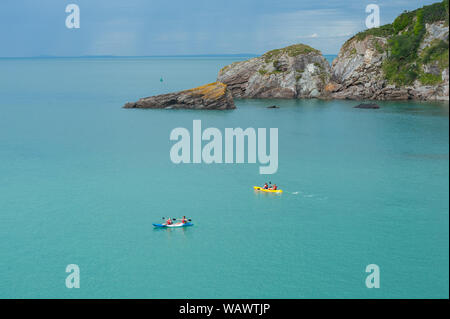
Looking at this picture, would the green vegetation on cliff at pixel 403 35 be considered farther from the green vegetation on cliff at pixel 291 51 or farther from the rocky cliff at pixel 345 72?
the green vegetation on cliff at pixel 291 51

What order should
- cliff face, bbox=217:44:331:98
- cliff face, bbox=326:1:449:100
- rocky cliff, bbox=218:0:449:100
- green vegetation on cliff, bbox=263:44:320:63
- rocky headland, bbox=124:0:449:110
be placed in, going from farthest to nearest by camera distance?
green vegetation on cliff, bbox=263:44:320:63 → cliff face, bbox=217:44:331:98 → rocky cliff, bbox=218:0:449:100 → cliff face, bbox=326:1:449:100 → rocky headland, bbox=124:0:449:110

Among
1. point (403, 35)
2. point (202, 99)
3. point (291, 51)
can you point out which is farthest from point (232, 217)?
point (291, 51)

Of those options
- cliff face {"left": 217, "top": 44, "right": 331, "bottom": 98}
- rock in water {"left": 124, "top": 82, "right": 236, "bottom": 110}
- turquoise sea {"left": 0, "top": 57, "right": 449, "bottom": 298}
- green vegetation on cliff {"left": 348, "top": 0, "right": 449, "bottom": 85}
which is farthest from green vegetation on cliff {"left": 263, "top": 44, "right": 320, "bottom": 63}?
turquoise sea {"left": 0, "top": 57, "right": 449, "bottom": 298}

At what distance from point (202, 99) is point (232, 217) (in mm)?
74757

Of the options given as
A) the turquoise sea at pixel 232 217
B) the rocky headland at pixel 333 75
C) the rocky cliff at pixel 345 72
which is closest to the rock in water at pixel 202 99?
the rocky headland at pixel 333 75

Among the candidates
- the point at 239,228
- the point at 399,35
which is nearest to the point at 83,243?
the point at 239,228

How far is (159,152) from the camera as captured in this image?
77438 millimetres

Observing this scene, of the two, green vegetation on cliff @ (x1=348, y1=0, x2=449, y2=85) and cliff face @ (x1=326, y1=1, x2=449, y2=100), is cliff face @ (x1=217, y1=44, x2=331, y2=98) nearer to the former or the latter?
cliff face @ (x1=326, y1=1, x2=449, y2=100)

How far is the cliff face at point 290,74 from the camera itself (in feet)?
454

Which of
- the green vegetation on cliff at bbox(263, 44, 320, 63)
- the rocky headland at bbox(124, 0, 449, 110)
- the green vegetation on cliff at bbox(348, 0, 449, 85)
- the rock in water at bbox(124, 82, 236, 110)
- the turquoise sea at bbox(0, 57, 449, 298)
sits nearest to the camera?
the turquoise sea at bbox(0, 57, 449, 298)

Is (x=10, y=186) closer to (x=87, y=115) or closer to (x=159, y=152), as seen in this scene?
(x=159, y=152)

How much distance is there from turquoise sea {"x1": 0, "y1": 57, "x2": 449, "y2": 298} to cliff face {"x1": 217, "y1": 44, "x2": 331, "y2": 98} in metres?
48.8

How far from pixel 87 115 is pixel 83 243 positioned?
8068 centimetres

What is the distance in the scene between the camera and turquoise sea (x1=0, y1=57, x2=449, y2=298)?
35.0 metres
